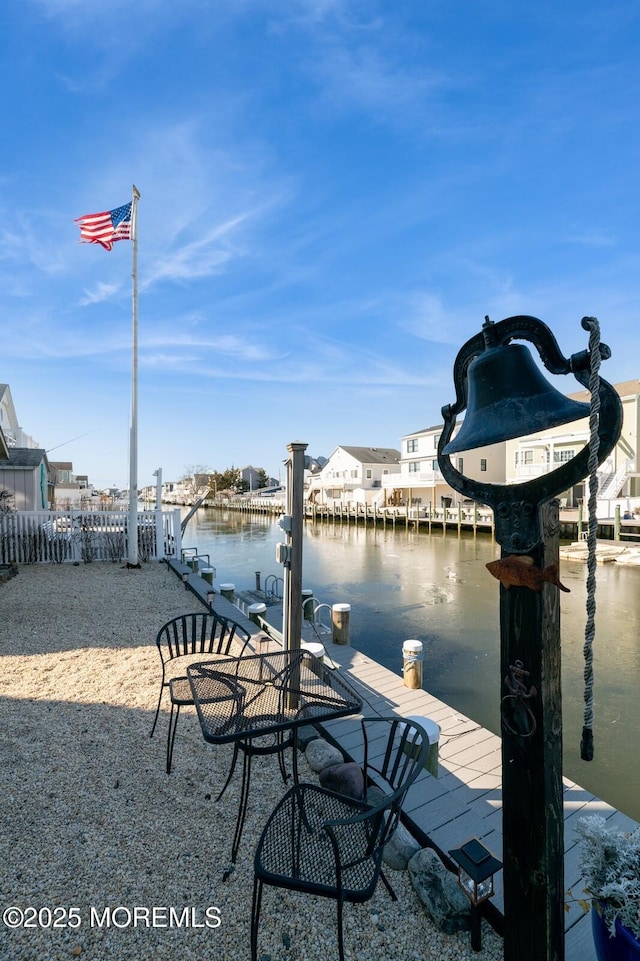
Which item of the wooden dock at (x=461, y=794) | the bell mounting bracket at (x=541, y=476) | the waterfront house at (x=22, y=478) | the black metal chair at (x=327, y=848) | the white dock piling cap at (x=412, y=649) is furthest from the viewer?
the waterfront house at (x=22, y=478)

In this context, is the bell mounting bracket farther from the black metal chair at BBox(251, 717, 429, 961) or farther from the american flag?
the american flag

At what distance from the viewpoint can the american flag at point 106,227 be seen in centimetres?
969

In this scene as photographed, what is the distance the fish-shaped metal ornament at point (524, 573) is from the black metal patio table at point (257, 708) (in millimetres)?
1535

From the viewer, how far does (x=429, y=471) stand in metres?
34.0

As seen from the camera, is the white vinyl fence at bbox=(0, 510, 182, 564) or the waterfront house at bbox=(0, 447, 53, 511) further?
the waterfront house at bbox=(0, 447, 53, 511)

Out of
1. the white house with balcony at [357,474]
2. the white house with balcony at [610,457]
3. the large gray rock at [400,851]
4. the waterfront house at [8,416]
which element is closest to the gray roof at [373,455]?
the white house with balcony at [357,474]

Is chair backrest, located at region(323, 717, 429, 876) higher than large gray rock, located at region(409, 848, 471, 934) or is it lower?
higher

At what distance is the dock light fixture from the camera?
200cm

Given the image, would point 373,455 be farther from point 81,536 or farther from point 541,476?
point 541,476

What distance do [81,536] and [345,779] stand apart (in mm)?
10565

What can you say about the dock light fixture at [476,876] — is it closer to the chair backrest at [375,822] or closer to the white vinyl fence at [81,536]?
the chair backrest at [375,822]

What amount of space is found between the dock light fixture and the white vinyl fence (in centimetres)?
1066

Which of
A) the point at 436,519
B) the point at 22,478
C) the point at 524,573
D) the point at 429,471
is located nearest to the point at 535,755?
the point at 524,573

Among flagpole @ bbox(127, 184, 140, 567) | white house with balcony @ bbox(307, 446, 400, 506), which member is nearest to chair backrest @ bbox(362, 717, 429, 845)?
flagpole @ bbox(127, 184, 140, 567)
